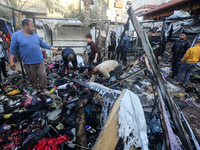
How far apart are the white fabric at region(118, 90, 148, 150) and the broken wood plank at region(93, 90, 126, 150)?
1.5 inches

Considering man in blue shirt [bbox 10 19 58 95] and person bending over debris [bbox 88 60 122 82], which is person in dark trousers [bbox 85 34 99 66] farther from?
man in blue shirt [bbox 10 19 58 95]

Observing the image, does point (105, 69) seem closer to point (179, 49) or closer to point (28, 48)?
point (28, 48)

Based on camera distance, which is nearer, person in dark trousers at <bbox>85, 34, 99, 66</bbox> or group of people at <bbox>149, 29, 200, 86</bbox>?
group of people at <bbox>149, 29, 200, 86</bbox>

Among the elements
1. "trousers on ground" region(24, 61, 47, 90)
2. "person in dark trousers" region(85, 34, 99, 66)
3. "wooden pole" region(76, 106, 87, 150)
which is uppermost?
"person in dark trousers" region(85, 34, 99, 66)

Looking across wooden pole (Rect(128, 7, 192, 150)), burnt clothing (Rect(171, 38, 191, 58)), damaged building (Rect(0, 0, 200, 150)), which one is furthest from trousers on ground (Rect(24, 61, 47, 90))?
burnt clothing (Rect(171, 38, 191, 58))

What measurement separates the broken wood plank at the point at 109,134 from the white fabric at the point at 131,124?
0.04 m

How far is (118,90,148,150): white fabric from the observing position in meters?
0.96

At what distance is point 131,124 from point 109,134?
9.1 inches

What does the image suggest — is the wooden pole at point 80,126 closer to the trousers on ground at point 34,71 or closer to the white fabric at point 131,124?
the white fabric at point 131,124

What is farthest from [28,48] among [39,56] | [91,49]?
[91,49]

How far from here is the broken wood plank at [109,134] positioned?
904mm

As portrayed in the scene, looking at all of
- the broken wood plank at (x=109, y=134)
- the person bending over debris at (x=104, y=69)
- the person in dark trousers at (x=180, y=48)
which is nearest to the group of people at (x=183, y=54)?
the person in dark trousers at (x=180, y=48)

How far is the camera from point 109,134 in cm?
93

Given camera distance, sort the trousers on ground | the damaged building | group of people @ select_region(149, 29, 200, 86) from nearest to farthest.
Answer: the damaged building → the trousers on ground → group of people @ select_region(149, 29, 200, 86)
